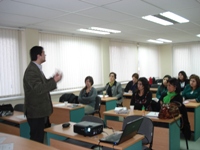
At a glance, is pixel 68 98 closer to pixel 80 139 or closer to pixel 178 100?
pixel 178 100

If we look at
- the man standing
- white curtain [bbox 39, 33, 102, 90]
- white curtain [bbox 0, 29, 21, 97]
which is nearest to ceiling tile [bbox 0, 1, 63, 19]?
the man standing

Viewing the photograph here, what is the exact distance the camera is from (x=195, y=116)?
4.02 m

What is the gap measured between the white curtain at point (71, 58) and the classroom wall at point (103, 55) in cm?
19

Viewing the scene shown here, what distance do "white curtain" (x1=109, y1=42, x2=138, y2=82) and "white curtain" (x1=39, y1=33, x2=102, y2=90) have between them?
788 millimetres

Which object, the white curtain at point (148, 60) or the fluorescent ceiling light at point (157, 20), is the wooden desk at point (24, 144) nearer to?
the fluorescent ceiling light at point (157, 20)

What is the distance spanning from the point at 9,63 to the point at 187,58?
8128mm

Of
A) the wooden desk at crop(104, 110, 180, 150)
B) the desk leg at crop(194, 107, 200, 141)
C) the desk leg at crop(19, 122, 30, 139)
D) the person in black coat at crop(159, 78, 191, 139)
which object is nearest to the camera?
the wooden desk at crop(104, 110, 180, 150)

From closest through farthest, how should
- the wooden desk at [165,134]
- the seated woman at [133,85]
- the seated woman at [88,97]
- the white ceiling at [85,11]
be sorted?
1. the wooden desk at [165,134]
2. the white ceiling at [85,11]
3. the seated woman at [88,97]
4. the seated woman at [133,85]

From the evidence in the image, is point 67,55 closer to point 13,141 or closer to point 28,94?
point 28,94

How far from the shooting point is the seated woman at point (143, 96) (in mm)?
3844

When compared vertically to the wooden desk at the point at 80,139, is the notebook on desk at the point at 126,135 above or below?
above

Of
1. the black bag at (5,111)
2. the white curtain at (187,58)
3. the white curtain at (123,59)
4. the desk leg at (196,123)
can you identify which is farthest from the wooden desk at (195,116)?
the white curtain at (187,58)

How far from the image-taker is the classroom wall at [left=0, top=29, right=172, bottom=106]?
16.8 ft

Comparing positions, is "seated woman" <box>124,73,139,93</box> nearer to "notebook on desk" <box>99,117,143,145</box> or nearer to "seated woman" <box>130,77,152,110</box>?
"seated woman" <box>130,77,152,110</box>
